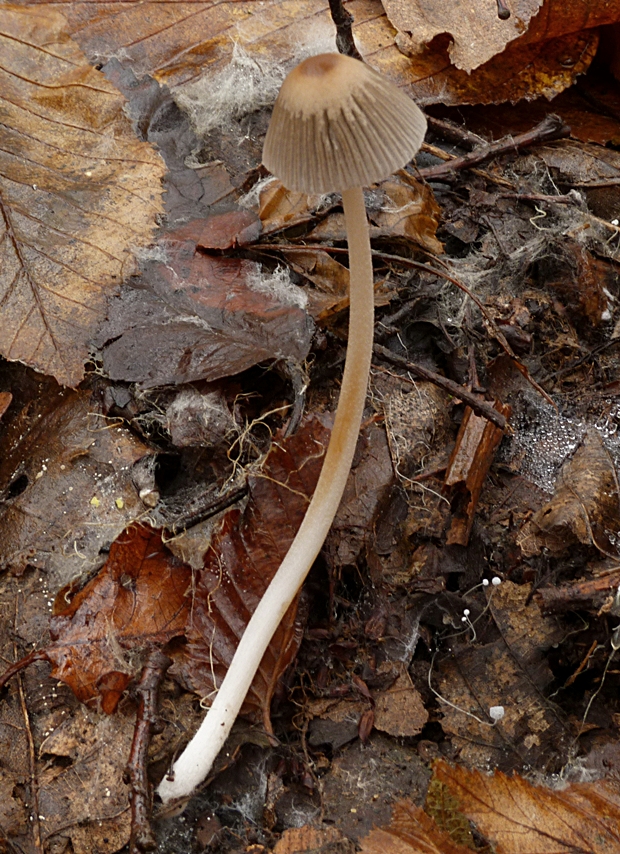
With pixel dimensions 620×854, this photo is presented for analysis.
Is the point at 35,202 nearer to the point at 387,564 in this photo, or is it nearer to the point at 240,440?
the point at 240,440

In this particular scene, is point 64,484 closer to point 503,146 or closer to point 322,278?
point 322,278

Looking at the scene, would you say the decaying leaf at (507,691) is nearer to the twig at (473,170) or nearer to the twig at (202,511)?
the twig at (202,511)

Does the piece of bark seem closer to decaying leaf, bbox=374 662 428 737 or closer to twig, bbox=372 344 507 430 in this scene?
twig, bbox=372 344 507 430

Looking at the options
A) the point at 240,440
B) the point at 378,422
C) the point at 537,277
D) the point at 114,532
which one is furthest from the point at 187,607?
the point at 537,277

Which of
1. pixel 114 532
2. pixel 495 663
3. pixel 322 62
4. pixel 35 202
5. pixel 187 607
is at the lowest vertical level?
pixel 495 663

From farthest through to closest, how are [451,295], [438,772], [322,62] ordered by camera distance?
[451,295] → [438,772] → [322,62]

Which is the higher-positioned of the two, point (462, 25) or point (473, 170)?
point (462, 25)

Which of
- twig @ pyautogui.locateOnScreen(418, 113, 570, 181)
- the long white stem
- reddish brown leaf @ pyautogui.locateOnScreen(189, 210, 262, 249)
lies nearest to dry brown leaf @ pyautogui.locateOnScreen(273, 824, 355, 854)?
the long white stem

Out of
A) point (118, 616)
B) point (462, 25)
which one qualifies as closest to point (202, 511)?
point (118, 616)
